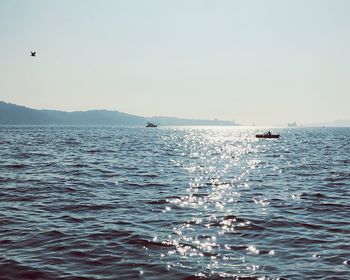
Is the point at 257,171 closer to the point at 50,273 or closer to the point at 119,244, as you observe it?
the point at 119,244

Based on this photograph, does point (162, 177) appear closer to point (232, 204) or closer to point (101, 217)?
point (232, 204)

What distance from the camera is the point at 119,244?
1170cm

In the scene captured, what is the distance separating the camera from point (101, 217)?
15172 mm

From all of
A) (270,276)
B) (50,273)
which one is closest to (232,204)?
(270,276)

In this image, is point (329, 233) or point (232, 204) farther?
point (232, 204)

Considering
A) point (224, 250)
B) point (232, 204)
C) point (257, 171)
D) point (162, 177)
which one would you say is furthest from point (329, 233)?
point (257, 171)

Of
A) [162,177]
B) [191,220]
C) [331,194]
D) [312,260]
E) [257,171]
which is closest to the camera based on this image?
[312,260]

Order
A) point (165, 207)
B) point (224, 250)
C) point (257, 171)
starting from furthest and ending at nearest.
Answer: point (257, 171) → point (165, 207) → point (224, 250)

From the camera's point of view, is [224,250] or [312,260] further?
[224,250]

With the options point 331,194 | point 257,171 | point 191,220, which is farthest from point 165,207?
point 257,171

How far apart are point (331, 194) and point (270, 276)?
545 inches

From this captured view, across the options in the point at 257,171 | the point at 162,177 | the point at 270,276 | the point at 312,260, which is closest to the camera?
the point at 270,276

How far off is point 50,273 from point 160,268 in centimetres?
287

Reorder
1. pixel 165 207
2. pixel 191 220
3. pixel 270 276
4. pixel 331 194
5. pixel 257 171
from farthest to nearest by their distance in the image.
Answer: pixel 257 171 < pixel 331 194 < pixel 165 207 < pixel 191 220 < pixel 270 276
